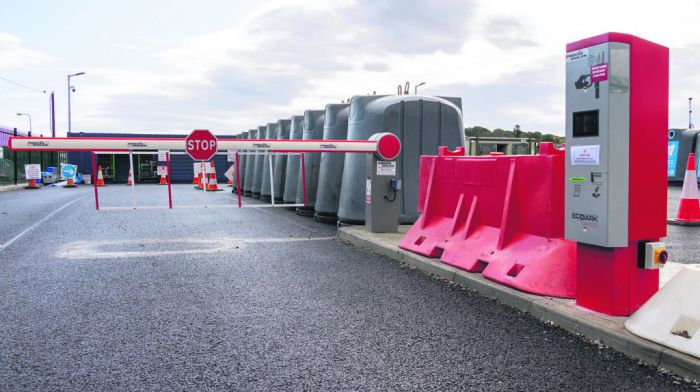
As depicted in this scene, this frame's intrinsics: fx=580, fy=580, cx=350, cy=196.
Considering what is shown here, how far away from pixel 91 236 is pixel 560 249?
7.79 meters

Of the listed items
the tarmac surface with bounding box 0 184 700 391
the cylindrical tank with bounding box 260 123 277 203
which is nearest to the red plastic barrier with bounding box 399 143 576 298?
the tarmac surface with bounding box 0 184 700 391

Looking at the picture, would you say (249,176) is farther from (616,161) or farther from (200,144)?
(616,161)

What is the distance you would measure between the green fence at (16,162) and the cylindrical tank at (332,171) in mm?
21519

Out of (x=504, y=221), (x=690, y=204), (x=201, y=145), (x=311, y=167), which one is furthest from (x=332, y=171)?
(x=690, y=204)

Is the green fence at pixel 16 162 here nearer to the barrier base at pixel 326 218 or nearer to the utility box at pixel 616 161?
the barrier base at pixel 326 218

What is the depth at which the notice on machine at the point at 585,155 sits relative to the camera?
4.18 m

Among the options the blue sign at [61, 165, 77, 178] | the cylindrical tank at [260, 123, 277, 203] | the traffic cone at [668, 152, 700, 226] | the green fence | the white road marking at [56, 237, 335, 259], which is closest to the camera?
the white road marking at [56, 237, 335, 259]

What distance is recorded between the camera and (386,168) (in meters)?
9.12

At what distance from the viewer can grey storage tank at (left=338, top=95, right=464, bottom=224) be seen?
10031 millimetres

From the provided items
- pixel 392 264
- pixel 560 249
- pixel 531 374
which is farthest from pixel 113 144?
pixel 531 374

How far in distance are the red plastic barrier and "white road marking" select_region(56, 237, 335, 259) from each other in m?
2.84

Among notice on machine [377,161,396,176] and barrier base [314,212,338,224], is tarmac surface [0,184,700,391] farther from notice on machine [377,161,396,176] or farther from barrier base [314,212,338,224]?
barrier base [314,212,338,224]

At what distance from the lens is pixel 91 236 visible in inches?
387

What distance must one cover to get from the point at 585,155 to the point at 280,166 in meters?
13.8
